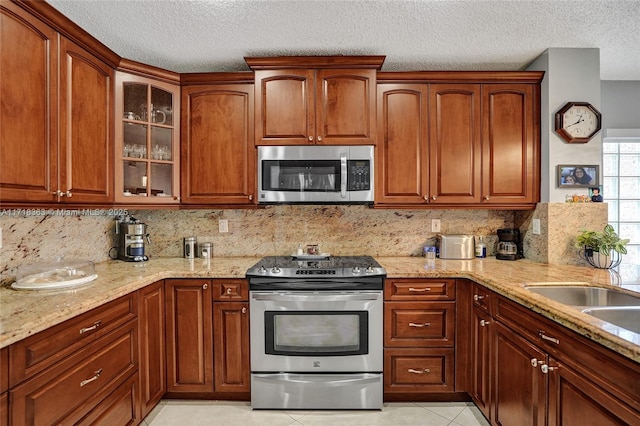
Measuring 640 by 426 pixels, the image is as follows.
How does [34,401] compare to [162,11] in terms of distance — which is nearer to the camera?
[34,401]

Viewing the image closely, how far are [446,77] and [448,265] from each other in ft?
4.70

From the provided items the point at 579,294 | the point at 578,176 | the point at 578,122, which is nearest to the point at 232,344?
the point at 579,294

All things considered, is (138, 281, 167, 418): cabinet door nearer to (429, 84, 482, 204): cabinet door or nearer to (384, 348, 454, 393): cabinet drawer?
(384, 348, 454, 393): cabinet drawer

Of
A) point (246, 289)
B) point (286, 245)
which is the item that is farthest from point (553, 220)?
point (246, 289)

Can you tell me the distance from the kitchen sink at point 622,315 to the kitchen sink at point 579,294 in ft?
0.95

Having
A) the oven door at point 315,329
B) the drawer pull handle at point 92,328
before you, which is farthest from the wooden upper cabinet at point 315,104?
the drawer pull handle at point 92,328

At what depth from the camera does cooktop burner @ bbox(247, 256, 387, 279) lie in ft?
7.49

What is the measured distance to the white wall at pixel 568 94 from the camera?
2449 mm

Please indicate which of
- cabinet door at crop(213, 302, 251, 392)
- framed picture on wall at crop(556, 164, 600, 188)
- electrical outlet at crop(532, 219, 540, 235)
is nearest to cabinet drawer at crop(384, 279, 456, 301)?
electrical outlet at crop(532, 219, 540, 235)

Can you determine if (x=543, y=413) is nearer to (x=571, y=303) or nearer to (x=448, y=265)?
(x=571, y=303)

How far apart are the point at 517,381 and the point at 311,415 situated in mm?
1266

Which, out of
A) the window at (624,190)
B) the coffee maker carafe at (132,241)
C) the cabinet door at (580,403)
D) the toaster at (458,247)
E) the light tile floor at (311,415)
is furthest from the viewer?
the window at (624,190)

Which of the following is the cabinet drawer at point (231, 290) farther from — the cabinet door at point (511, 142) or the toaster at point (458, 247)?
the cabinet door at point (511, 142)

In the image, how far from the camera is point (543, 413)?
4.84 ft
